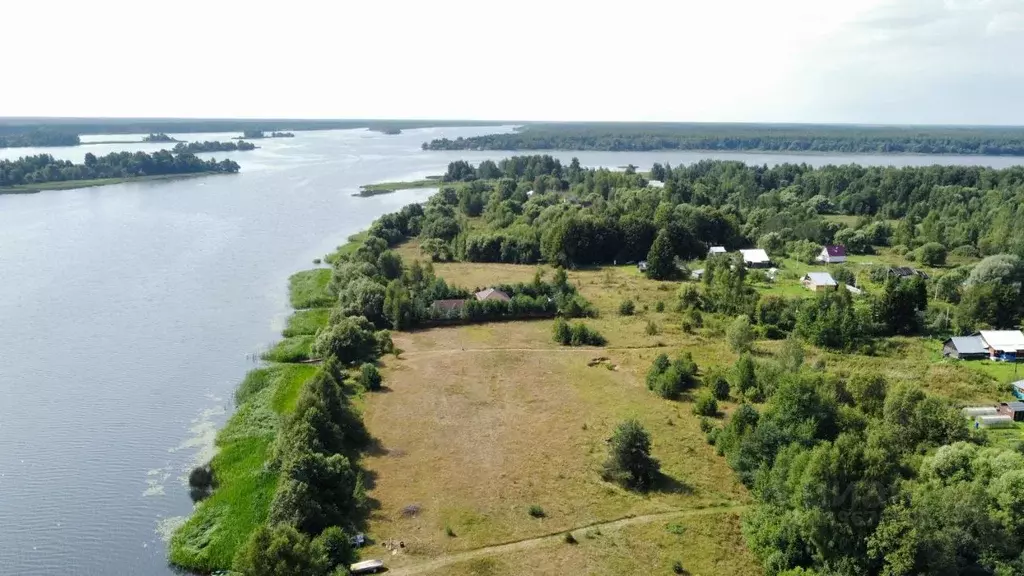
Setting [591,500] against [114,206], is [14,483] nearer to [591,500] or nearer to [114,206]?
[591,500]

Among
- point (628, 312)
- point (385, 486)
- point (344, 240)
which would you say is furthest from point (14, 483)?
point (344, 240)

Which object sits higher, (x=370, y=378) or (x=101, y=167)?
(x=101, y=167)

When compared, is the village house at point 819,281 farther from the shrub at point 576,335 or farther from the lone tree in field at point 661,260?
the shrub at point 576,335

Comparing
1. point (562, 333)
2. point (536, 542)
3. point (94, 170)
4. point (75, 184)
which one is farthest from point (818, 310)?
point (94, 170)

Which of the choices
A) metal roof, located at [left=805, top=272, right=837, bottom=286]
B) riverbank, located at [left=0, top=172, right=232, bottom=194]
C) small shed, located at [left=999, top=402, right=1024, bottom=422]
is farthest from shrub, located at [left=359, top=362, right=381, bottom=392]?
riverbank, located at [left=0, top=172, right=232, bottom=194]

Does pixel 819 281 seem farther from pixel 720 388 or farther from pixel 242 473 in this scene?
pixel 242 473

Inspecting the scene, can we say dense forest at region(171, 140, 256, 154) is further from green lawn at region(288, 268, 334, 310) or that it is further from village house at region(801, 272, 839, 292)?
village house at region(801, 272, 839, 292)

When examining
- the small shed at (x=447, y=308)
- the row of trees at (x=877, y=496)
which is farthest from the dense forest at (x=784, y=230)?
the small shed at (x=447, y=308)
